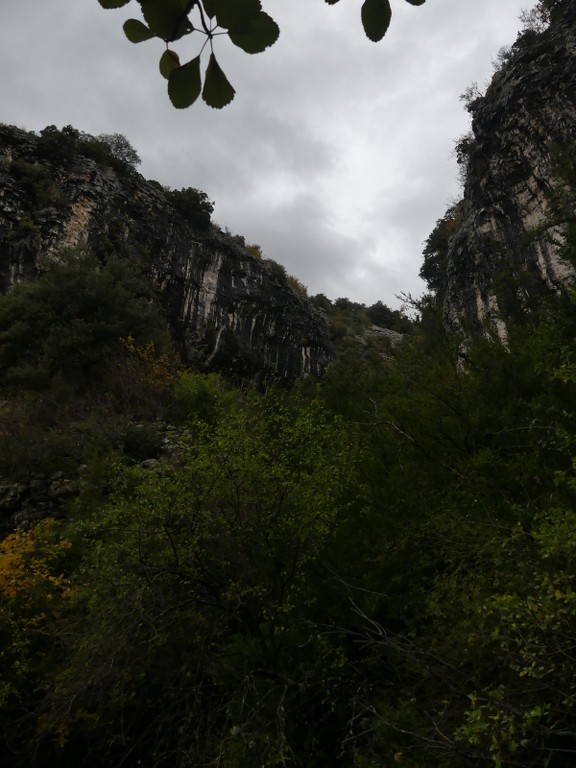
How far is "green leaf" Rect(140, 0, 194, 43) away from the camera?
0.85 metres

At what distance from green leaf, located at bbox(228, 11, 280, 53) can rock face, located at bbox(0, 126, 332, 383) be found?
67.8 ft

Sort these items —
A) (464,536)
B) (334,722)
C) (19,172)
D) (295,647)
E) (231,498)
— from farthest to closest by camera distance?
(19,172), (231,498), (295,647), (334,722), (464,536)

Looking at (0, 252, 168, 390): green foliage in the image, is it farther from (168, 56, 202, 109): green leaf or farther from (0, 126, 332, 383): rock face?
(168, 56, 202, 109): green leaf

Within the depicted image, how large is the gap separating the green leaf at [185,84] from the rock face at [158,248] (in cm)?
2057

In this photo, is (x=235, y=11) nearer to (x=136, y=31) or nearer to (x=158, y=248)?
(x=136, y=31)

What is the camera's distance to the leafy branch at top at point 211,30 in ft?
2.63

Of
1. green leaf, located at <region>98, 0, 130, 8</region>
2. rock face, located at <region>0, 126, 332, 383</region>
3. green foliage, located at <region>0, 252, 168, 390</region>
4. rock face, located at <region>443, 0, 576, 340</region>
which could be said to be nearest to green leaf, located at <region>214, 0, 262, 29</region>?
green leaf, located at <region>98, 0, 130, 8</region>

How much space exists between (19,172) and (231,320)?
12.4 m

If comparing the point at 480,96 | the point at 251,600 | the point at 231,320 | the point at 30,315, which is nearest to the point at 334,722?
the point at 251,600

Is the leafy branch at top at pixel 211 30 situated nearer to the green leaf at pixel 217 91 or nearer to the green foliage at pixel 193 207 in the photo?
the green leaf at pixel 217 91

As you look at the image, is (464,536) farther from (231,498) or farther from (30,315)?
(30,315)

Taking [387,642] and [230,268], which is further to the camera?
[230,268]

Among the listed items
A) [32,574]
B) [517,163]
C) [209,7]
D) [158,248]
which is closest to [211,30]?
[209,7]

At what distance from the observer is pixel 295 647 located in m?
6.18
